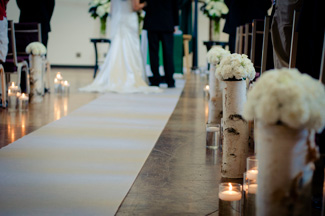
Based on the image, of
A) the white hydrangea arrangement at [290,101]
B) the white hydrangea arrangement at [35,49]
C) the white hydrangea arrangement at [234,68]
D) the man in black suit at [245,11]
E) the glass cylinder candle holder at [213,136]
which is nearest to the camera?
the white hydrangea arrangement at [290,101]

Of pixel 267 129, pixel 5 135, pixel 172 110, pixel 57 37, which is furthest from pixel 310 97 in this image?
pixel 57 37

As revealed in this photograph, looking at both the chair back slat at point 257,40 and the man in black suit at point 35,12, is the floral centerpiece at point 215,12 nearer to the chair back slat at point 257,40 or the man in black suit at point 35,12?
the man in black suit at point 35,12

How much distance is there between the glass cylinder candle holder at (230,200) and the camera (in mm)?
1959

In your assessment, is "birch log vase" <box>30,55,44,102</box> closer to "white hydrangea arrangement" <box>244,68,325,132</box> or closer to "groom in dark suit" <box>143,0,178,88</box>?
"groom in dark suit" <box>143,0,178,88</box>

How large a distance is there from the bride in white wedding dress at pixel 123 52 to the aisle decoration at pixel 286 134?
5.96 meters

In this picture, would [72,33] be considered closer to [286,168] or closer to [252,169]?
[252,169]

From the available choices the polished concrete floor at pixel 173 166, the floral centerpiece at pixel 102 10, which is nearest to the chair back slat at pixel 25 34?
the polished concrete floor at pixel 173 166

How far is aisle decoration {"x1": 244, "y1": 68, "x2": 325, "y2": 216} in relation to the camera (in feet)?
4.41

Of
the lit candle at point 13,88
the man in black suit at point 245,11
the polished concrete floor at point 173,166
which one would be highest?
the man in black suit at point 245,11

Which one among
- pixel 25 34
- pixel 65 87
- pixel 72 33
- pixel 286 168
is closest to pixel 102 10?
pixel 72 33

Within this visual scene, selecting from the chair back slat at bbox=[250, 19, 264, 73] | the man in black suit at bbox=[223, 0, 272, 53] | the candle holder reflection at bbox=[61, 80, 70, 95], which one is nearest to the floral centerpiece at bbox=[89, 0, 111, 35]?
the candle holder reflection at bbox=[61, 80, 70, 95]

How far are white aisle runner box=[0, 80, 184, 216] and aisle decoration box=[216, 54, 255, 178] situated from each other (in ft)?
1.79

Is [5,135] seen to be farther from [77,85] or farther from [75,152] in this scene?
[77,85]

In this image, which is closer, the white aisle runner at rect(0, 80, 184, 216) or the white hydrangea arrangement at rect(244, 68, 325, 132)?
the white hydrangea arrangement at rect(244, 68, 325, 132)
